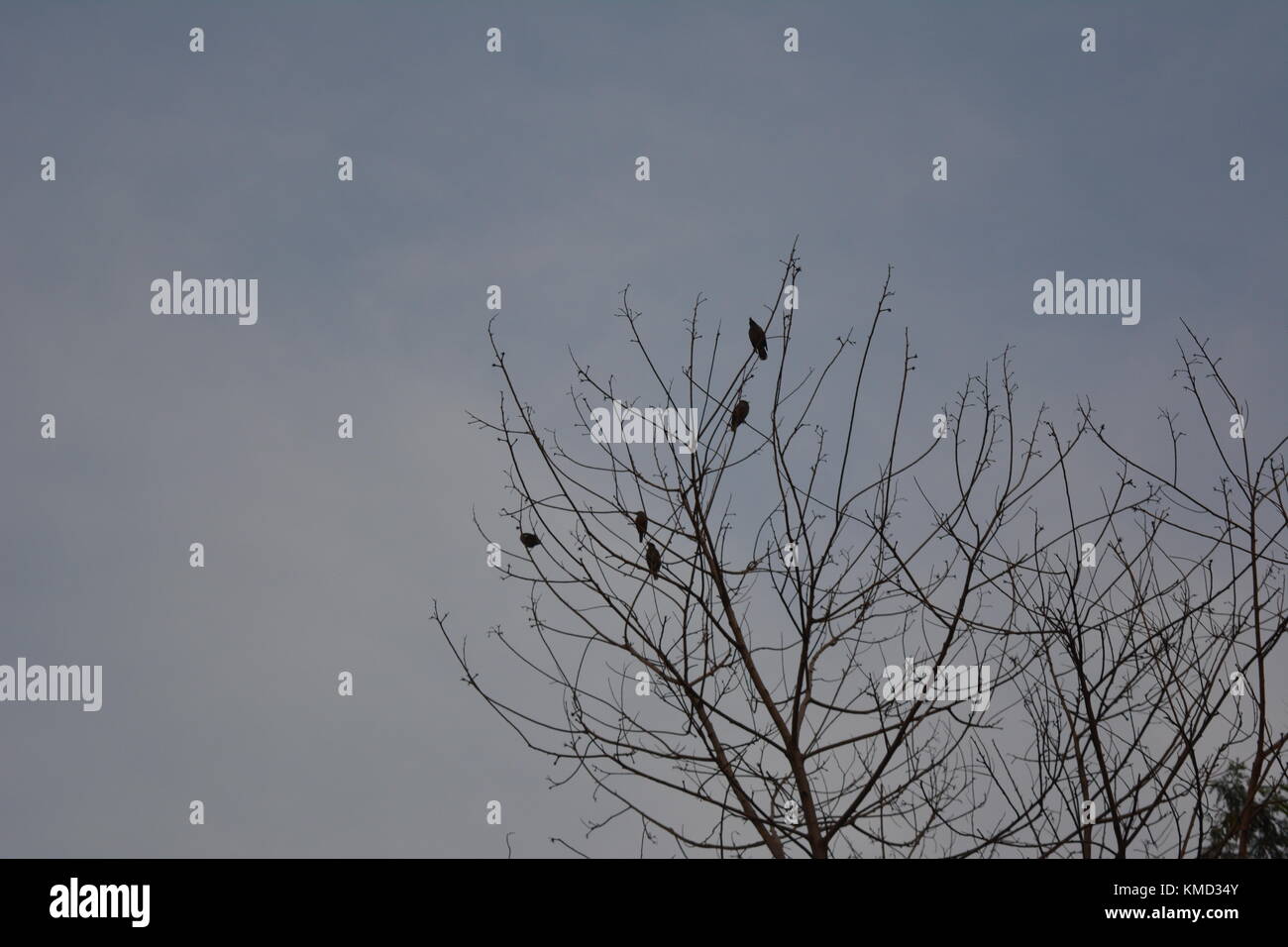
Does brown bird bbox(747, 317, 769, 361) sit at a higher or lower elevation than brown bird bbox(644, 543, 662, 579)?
higher

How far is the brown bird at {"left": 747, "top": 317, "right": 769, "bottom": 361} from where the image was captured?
3959mm

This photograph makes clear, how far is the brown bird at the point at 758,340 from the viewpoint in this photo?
3959mm

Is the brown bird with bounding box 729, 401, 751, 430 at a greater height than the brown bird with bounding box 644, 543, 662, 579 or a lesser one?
greater

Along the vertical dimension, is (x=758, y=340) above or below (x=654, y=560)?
above

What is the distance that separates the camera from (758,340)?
3.96m

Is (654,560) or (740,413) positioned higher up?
(740,413)

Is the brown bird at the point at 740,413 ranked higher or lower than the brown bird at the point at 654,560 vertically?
higher
